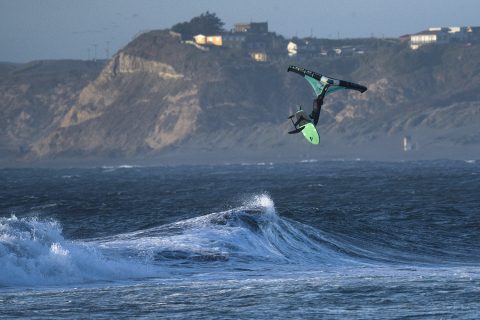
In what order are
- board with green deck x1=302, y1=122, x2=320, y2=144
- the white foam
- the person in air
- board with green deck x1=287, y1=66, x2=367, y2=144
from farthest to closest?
board with green deck x1=302, y1=122, x2=320, y2=144
the person in air
board with green deck x1=287, y1=66, x2=367, y2=144
the white foam

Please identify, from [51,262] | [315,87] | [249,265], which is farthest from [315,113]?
[51,262]

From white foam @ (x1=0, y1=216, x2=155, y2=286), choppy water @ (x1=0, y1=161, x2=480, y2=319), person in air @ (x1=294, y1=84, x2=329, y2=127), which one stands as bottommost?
choppy water @ (x1=0, y1=161, x2=480, y2=319)

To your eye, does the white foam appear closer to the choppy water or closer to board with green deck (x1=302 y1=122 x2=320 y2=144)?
the choppy water

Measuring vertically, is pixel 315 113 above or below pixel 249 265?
above

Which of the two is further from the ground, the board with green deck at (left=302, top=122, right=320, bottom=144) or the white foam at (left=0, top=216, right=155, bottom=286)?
the board with green deck at (left=302, top=122, right=320, bottom=144)

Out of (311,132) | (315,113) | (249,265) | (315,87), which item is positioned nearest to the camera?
(315,113)

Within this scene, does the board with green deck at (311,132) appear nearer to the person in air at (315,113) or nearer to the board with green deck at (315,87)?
the board with green deck at (315,87)

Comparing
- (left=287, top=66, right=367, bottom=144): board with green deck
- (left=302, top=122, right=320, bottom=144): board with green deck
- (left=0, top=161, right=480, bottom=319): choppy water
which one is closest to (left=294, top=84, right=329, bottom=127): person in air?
(left=287, top=66, right=367, bottom=144): board with green deck

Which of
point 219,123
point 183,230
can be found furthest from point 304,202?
point 219,123

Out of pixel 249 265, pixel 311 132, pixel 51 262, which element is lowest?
pixel 249 265

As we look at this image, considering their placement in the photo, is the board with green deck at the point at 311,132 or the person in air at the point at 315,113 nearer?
the person in air at the point at 315,113

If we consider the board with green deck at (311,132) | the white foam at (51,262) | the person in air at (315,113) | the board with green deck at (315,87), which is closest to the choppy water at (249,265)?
the white foam at (51,262)

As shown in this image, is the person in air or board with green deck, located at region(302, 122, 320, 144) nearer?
the person in air

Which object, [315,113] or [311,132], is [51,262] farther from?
[315,113]
